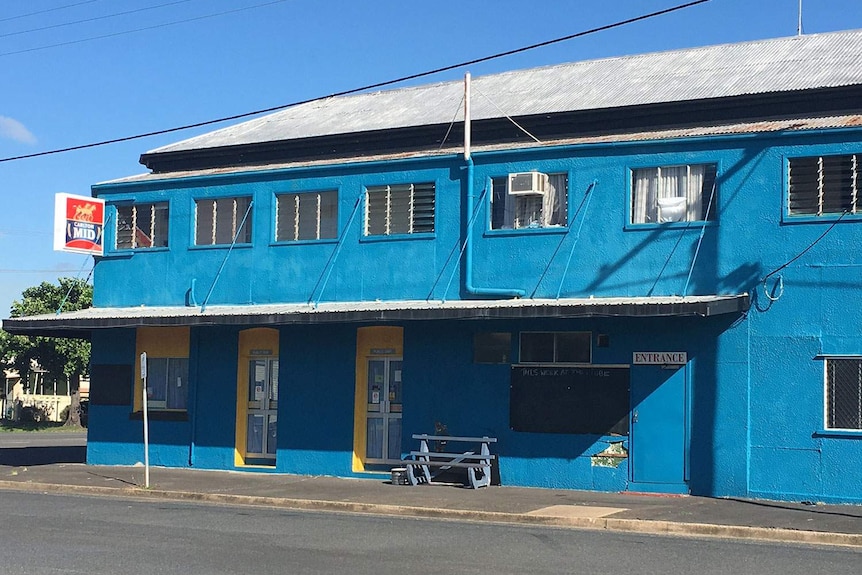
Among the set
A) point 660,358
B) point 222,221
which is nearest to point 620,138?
point 660,358

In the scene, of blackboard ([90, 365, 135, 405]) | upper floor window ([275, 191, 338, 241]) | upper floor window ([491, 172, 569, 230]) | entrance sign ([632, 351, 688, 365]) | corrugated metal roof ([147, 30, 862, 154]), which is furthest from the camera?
blackboard ([90, 365, 135, 405])

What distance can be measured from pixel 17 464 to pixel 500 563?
17119 millimetres

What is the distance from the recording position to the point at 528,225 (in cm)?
2116

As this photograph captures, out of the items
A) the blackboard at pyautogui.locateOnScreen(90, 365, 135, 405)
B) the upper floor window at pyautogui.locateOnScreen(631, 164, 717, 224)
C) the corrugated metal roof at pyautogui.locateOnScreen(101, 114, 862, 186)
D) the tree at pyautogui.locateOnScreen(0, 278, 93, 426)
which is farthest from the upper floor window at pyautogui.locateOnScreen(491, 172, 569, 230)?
the tree at pyautogui.locateOnScreen(0, 278, 93, 426)

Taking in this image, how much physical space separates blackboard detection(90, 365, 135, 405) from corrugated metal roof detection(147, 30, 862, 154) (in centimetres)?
534

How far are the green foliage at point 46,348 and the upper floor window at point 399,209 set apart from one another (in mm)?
27421

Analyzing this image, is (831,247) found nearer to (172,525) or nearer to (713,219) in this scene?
(713,219)

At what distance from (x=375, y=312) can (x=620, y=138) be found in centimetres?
551

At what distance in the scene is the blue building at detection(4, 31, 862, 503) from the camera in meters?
18.5

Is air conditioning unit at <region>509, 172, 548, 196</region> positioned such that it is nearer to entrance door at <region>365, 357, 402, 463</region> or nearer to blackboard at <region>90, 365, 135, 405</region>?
entrance door at <region>365, 357, 402, 463</region>

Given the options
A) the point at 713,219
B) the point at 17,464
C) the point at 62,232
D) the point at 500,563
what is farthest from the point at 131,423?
the point at 500,563

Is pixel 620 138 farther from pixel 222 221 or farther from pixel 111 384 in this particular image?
pixel 111 384

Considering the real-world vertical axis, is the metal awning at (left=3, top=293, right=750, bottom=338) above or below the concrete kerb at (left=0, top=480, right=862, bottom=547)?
above

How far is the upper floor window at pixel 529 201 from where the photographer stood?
20.7 meters
